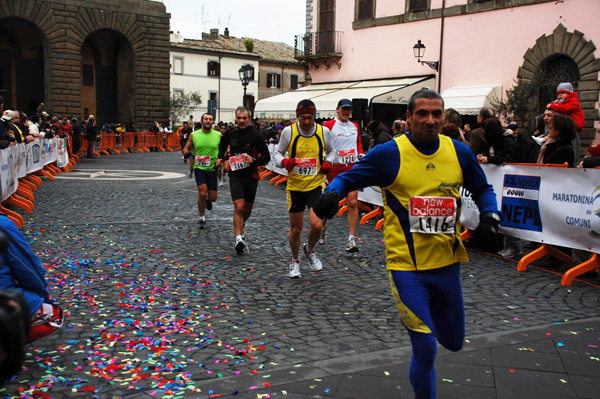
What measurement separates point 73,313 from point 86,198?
8.83 m

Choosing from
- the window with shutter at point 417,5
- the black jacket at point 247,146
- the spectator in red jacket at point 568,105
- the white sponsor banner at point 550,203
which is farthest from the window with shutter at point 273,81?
the white sponsor banner at point 550,203

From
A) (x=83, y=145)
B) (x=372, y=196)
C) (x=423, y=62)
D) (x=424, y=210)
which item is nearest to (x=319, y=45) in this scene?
(x=423, y=62)

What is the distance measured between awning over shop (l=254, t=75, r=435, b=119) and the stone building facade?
13446 millimetres

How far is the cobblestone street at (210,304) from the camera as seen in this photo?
4339 mm

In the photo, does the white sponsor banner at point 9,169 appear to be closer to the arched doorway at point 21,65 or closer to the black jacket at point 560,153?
the black jacket at point 560,153

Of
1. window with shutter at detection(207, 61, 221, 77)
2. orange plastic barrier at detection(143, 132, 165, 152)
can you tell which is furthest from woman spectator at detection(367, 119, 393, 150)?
window with shutter at detection(207, 61, 221, 77)

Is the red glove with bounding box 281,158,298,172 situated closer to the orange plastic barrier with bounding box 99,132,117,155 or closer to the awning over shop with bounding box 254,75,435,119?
the awning over shop with bounding box 254,75,435,119

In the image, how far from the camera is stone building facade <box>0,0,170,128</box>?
126 ft

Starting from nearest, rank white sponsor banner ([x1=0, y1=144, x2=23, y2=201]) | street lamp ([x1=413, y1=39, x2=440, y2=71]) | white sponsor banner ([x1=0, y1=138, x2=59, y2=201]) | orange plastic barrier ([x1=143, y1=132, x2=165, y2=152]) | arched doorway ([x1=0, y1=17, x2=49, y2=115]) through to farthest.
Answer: white sponsor banner ([x1=0, y1=144, x2=23, y2=201]) < white sponsor banner ([x1=0, y1=138, x2=59, y2=201]) < street lamp ([x1=413, y1=39, x2=440, y2=71]) < orange plastic barrier ([x1=143, y1=132, x2=165, y2=152]) < arched doorway ([x1=0, y1=17, x2=49, y2=115])

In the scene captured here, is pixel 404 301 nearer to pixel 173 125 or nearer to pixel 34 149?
pixel 34 149

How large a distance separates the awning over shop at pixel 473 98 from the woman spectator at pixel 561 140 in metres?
15.2

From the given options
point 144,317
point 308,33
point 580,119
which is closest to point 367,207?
point 580,119

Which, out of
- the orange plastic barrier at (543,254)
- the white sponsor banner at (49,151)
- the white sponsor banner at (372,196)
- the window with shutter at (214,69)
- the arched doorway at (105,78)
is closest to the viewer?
the orange plastic barrier at (543,254)

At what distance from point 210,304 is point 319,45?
1091 inches
